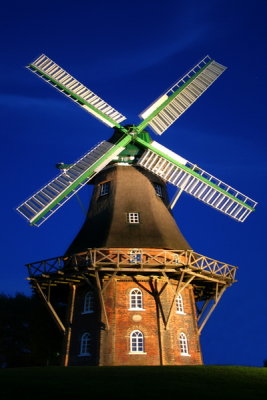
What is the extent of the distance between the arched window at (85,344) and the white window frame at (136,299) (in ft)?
8.90

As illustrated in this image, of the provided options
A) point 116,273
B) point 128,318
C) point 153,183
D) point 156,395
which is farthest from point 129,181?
point 156,395

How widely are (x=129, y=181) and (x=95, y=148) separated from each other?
324 cm

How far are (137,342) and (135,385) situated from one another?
29.5ft

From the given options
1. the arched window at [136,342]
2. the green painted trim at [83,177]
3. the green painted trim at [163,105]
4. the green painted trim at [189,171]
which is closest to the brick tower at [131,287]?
the arched window at [136,342]

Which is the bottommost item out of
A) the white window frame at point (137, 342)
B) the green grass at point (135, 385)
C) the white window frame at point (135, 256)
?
the green grass at point (135, 385)

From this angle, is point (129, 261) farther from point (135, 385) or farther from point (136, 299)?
point (135, 385)

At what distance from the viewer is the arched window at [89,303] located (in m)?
20.7

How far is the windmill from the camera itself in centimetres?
1938

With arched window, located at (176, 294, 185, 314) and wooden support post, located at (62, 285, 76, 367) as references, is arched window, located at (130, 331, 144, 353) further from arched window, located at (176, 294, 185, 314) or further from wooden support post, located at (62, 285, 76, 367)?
wooden support post, located at (62, 285, 76, 367)

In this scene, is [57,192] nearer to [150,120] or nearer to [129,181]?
[129,181]

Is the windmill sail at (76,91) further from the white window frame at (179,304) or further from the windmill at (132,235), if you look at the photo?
the white window frame at (179,304)

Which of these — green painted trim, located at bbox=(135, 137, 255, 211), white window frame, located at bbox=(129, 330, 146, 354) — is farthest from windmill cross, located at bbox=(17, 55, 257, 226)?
white window frame, located at bbox=(129, 330, 146, 354)

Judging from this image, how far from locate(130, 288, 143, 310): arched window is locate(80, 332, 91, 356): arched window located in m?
2.75

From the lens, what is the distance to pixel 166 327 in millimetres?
19359
